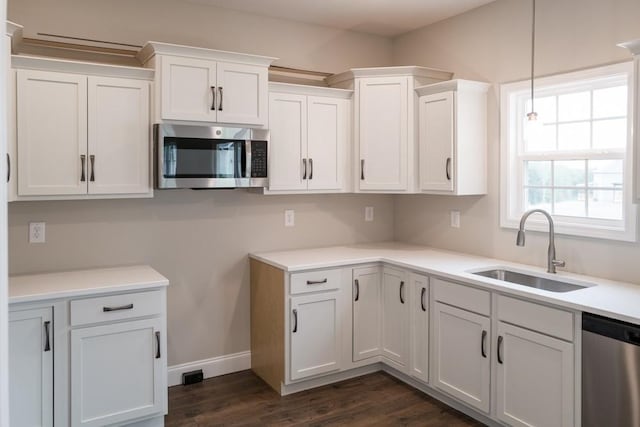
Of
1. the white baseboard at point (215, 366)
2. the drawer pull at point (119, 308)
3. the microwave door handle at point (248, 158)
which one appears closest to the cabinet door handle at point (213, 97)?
the microwave door handle at point (248, 158)

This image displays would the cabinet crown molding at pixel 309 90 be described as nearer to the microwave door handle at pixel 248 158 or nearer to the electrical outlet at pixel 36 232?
the microwave door handle at pixel 248 158

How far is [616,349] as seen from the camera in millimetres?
2205

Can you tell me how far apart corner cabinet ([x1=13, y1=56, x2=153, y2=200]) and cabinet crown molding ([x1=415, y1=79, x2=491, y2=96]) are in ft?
6.20

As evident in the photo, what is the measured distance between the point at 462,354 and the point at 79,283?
7.24 feet

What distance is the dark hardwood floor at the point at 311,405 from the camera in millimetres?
3035

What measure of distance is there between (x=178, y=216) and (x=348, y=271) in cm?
123

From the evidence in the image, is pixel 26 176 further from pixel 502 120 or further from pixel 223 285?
pixel 502 120

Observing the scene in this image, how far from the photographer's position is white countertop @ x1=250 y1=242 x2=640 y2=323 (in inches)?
92.6

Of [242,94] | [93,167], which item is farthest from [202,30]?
[93,167]

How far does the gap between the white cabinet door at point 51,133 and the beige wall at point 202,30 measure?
0.48m

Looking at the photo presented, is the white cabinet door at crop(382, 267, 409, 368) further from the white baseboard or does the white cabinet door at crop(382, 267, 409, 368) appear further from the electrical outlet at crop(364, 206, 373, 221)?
the white baseboard

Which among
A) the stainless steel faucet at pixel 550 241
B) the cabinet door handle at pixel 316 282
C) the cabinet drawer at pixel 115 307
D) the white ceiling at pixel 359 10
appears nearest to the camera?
the cabinet drawer at pixel 115 307

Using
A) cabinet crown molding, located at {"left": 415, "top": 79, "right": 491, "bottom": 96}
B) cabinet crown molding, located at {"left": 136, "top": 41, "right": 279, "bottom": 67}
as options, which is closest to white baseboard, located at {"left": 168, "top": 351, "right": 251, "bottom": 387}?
cabinet crown molding, located at {"left": 136, "top": 41, "right": 279, "bottom": 67}

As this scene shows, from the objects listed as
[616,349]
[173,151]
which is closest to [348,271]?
[173,151]
